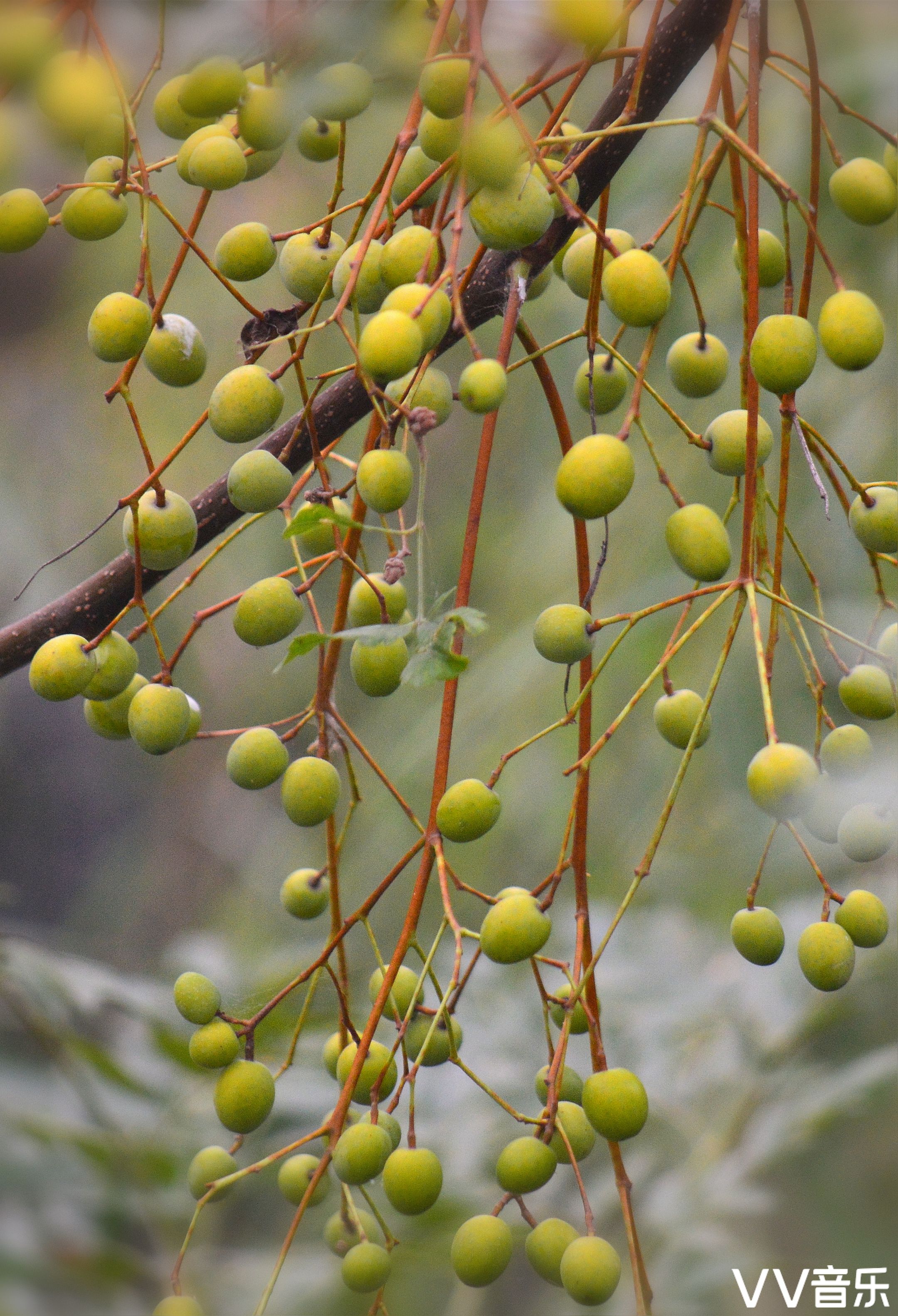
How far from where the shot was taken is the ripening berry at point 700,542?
0.53m

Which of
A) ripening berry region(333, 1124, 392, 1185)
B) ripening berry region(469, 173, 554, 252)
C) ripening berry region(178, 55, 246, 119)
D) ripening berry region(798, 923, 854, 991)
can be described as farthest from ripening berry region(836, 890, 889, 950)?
ripening berry region(178, 55, 246, 119)

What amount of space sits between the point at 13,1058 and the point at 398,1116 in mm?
416

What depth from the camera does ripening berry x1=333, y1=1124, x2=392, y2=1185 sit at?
0.52 meters

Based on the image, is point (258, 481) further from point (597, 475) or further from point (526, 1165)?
point (526, 1165)

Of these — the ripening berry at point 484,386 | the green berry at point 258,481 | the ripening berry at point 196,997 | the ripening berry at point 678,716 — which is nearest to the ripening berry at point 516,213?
the ripening berry at point 484,386

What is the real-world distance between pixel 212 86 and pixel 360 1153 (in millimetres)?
434

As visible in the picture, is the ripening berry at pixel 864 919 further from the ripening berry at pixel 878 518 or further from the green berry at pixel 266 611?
the green berry at pixel 266 611

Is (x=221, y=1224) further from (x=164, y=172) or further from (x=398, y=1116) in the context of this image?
(x=164, y=172)

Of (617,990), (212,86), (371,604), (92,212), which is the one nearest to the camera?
(212,86)

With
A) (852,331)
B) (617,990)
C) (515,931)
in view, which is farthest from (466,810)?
(617,990)

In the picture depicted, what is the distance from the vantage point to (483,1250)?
1.87 feet

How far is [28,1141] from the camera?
3.83 feet

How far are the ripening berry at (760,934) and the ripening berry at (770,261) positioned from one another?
0.33m

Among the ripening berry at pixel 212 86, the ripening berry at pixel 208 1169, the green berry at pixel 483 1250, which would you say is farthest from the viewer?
the ripening berry at pixel 208 1169
